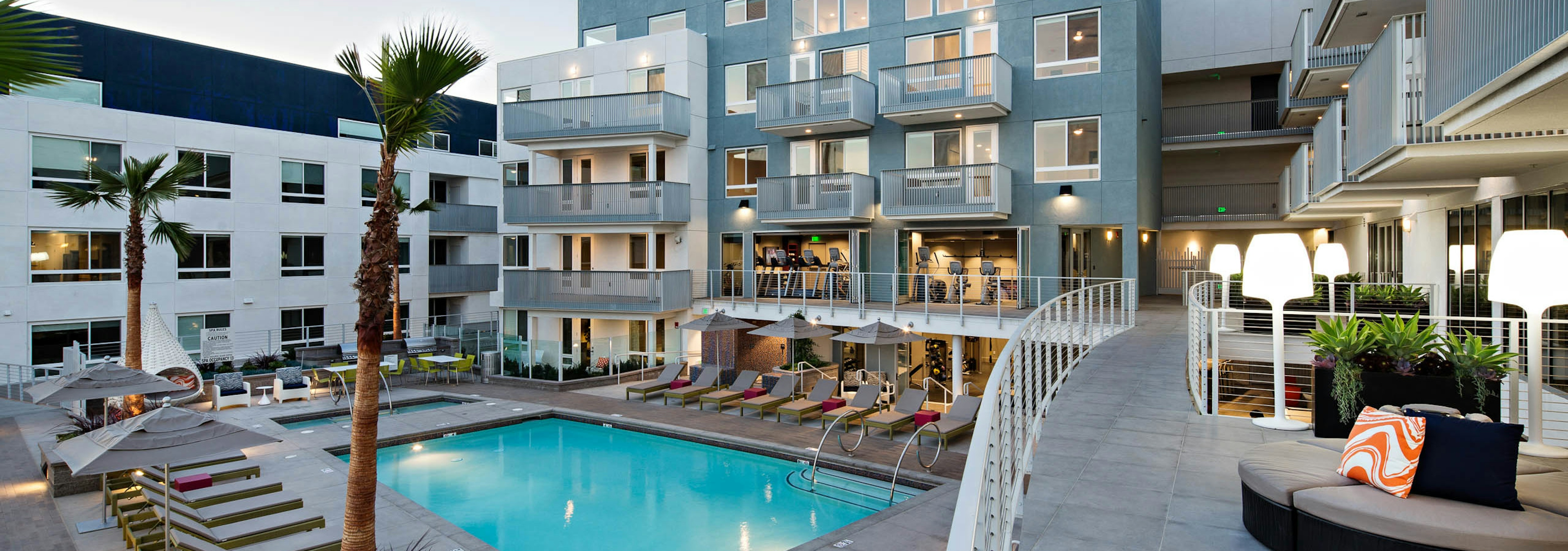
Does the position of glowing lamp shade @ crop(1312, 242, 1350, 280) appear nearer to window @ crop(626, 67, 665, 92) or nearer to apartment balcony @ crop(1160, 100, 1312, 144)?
apartment balcony @ crop(1160, 100, 1312, 144)

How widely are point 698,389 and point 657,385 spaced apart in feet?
4.01

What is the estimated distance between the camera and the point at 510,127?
952 inches

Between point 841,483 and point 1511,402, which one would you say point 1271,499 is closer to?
point 1511,402

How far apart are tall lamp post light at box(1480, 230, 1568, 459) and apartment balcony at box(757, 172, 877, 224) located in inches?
608

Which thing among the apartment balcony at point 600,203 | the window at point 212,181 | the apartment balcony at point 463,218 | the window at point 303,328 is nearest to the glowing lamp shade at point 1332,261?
the apartment balcony at point 600,203

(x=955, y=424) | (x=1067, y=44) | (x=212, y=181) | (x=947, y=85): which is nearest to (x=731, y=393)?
(x=955, y=424)

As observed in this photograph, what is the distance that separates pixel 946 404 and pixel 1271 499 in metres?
14.6

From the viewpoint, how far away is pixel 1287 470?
181 inches

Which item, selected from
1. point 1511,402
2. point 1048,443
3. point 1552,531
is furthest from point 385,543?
point 1511,402

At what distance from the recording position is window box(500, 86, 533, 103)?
86.0 ft

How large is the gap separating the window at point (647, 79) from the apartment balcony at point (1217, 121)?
16.3m

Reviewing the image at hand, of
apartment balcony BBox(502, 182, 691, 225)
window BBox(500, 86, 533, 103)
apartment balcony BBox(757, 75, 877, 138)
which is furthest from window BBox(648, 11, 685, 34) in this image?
apartment balcony BBox(502, 182, 691, 225)

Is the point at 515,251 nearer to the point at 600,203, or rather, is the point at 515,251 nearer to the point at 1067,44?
the point at 600,203

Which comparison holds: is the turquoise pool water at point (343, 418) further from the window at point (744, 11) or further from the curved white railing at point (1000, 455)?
the curved white railing at point (1000, 455)
